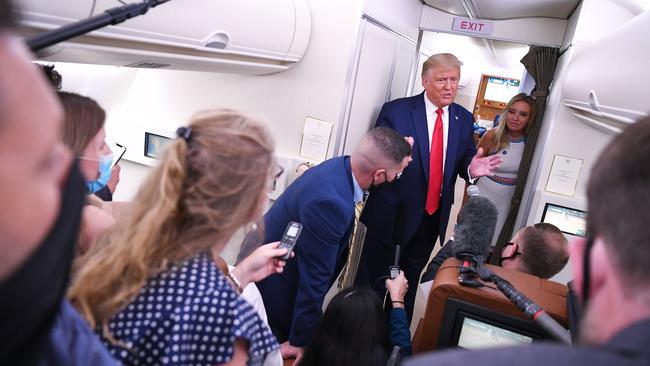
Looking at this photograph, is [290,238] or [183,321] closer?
[183,321]

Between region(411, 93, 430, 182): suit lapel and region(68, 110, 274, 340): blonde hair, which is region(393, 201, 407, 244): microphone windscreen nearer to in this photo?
region(411, 93, 430, 182): suit lapel

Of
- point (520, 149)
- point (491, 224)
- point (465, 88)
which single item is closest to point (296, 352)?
point (491, 224)

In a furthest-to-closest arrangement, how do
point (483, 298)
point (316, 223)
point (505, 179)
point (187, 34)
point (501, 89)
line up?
1. point (501, 89)
2. point (505, 179)
3. point (316, 223)
4. point (187, 34)
5. point (483, 298)

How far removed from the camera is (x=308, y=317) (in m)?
2.06

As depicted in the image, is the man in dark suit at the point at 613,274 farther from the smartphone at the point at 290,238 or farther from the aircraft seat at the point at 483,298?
the smartphone at the point at 290,238

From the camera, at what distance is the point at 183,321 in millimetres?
940

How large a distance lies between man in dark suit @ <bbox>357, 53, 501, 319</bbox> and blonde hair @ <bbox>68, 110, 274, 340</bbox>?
2.09 meters

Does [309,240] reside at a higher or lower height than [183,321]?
lower

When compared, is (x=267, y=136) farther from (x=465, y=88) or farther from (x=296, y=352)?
(x=465, y=88)

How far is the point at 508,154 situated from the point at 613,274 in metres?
3.30

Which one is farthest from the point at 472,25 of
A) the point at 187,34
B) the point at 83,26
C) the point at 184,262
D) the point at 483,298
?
the point at 184,262

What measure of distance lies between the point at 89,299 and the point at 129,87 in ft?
8.28

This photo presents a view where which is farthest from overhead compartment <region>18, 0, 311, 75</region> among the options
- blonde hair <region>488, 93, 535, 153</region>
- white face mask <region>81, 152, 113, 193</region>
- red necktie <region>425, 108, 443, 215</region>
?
blonde hair <region>488, 93, 535, 153</region>

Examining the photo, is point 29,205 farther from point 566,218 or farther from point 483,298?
point 566,218
